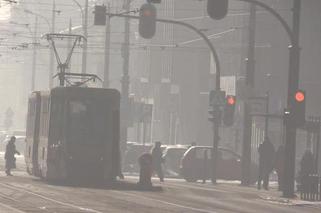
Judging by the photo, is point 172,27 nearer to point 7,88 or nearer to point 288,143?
point 288,143

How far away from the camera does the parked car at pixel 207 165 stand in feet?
155

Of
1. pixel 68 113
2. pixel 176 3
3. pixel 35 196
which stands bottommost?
pixel 35 196

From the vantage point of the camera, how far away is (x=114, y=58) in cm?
10294

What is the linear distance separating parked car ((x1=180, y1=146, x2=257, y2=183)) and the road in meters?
10.7

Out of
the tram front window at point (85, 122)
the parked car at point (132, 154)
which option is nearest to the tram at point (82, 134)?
the tram front window at point (85, 122)

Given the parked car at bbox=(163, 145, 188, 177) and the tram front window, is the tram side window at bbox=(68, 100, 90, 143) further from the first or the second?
the parked car at bbox=(163, 145, 188, 177)

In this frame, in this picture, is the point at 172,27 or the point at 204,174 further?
the point at 172,27

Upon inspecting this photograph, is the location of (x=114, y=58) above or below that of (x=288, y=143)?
above

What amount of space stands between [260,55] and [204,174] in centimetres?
2209

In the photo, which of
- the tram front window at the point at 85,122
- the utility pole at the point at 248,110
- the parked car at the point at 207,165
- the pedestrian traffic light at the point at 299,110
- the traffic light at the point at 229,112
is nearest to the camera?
the pedestrian traffic light at the point at 299,110

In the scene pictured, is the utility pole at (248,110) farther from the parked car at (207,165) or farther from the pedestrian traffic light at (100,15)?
the pedestrian traffic light at (100,15)

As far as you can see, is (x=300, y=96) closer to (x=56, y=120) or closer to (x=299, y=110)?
(x=299, y=110)

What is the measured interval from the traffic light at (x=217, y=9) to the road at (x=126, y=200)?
16.4ft

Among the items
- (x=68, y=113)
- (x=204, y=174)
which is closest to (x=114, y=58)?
(x=204, y=174)
